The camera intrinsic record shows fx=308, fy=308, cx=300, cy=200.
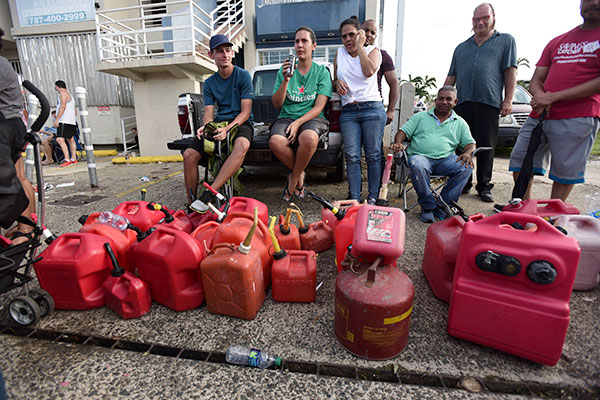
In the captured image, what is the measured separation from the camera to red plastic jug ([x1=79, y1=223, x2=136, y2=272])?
188 cm

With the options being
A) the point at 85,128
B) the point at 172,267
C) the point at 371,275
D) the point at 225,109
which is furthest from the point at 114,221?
the point at 85,128

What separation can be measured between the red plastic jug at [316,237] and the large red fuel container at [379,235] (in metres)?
0.77

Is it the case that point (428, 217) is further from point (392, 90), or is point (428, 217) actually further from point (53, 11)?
point (53, 11)

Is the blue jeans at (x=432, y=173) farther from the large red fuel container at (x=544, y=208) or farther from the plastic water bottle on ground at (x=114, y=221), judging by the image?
the plastic water bottle on ground at (x=114, y=221)

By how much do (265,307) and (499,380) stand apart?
1160 millimetres

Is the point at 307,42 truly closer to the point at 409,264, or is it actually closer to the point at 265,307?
the point at 409,264

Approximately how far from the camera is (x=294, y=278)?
1.76 m

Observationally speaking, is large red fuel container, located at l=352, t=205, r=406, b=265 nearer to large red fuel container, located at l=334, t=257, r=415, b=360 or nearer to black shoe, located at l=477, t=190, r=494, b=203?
large red fuel container, located at l=334, t=257, r=415, b=360

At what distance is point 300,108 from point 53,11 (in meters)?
11.5

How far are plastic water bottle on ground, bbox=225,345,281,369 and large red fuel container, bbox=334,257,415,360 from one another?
0.34 metres

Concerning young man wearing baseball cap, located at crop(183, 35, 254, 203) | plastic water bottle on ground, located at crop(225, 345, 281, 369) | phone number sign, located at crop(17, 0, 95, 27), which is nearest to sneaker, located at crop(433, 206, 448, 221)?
young man wearing baseball cap, located at crop(183, 35, 254, 203)

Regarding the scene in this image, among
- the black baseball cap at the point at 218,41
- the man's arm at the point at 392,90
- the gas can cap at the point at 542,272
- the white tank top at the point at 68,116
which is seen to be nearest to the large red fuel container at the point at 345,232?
the gas can cap at the point at 542,272

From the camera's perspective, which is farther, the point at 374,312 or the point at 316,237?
the point at 316,237

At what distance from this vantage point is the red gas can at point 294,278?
176cm
